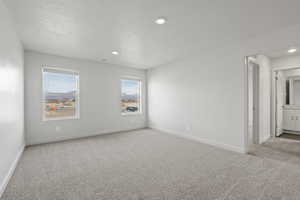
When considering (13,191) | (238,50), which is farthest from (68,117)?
(238,50)

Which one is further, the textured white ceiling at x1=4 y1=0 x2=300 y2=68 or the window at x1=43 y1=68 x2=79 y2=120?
the window at x1=43 y1=68 x2=79 y2=120

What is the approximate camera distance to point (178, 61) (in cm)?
443

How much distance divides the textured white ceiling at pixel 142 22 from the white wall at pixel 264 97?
1422 millimetres

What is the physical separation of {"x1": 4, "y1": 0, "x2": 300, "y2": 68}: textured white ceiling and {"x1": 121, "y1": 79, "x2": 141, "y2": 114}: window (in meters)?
2.02

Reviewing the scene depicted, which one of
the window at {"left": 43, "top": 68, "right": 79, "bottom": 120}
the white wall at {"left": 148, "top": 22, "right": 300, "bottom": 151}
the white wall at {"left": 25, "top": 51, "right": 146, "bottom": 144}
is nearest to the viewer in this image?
the white wall at {"left": 148, "top": 22, "right": 300, "bottom": 151}

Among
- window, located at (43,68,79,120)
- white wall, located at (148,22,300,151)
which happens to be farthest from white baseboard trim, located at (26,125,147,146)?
white wall, located at (148,22,300,151)

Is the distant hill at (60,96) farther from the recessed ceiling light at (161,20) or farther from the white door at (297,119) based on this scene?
the white door at (297,119)

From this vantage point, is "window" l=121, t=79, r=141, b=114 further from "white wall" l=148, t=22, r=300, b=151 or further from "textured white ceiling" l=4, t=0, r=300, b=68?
"textured white ceiling" l=4, t=0, r=300, b=68

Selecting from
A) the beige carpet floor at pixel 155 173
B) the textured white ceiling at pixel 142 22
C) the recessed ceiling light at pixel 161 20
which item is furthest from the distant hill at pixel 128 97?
the recessed ceiling light at pixel 161 20

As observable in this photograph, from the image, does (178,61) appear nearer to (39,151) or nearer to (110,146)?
(110,146)

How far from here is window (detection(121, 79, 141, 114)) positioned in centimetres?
530

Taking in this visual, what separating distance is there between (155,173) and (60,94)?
142 inches

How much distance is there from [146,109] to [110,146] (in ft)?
8.52

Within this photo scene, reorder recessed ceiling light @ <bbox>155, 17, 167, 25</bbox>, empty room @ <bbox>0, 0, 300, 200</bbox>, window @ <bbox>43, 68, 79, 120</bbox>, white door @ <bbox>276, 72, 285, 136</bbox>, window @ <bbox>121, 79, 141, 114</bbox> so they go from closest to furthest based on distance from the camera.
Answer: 1. empty room @ <bbox>0, 0, 300, 200</bbox>
2. recessed ceiling light @ <bbox>155, 17, 167, 25</bbox>
3. window @ <bbox>43, 68, 79, 120</bbox>
4. white door @ <bbox>276, 72, 285, 136</bbox>
5. window @ <bbox>121, 79, 141, 114</bbox>
